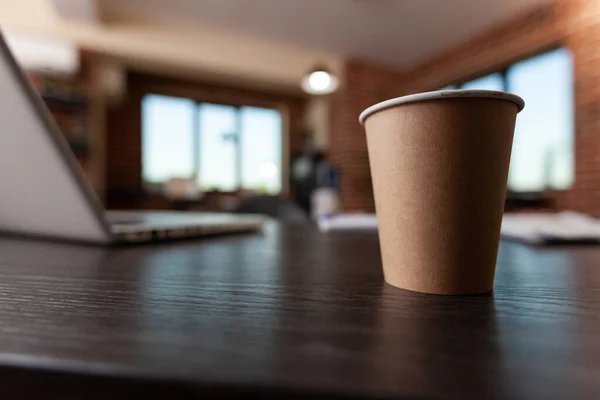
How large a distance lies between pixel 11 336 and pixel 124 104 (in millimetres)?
4283

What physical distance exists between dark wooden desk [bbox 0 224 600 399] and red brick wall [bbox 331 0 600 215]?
2033 millimetres

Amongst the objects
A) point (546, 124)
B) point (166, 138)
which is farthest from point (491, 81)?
point (166, 138)

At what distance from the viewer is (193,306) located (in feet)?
0.55

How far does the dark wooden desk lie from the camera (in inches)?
3.8

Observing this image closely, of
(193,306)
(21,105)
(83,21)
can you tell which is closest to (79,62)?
(83,21)

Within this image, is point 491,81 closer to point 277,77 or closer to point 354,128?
point 354,128

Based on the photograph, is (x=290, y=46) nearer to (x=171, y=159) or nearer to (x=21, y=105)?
(x=171, y=159)

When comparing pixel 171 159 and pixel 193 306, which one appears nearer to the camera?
pixel 193 306

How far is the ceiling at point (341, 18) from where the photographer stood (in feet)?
8.52

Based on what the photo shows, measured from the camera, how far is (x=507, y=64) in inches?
113

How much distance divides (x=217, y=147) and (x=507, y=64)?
10.4ft

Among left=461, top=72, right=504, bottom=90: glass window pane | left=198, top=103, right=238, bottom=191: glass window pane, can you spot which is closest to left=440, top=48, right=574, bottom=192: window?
left=461, top=72, right=504, bottom=90: glass window pane

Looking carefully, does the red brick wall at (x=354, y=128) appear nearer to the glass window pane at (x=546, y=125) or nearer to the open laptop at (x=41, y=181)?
the glass window pane at (x=546, y=125)

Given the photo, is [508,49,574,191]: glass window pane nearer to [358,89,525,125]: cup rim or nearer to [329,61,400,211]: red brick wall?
[329,61,400,211]: red brick wall
